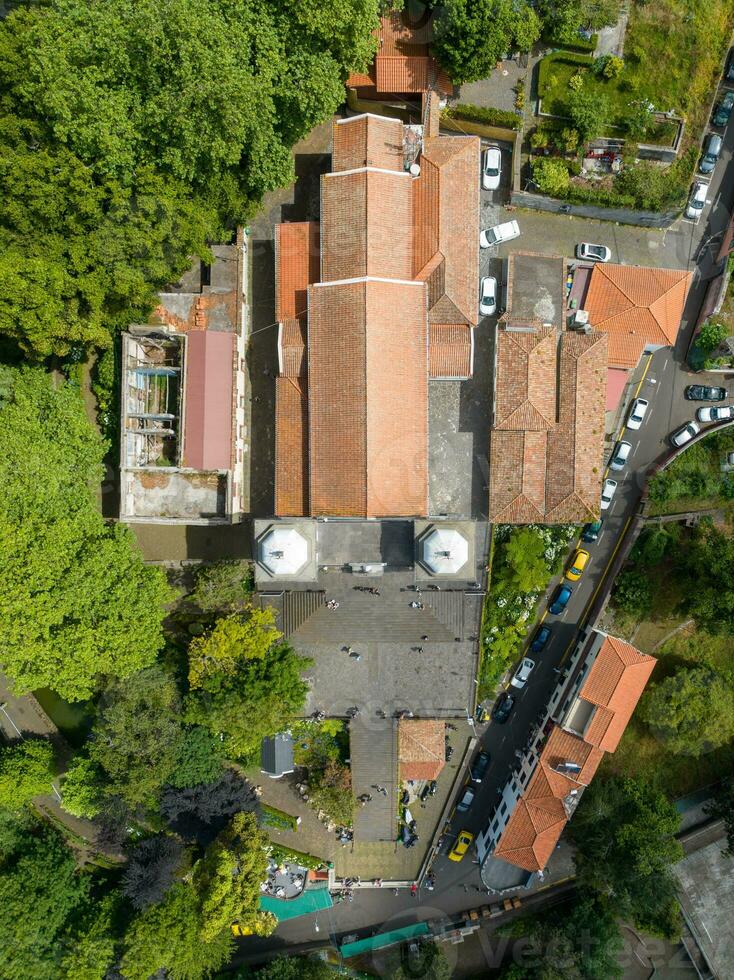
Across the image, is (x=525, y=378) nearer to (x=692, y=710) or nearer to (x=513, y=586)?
(x=513, y=586)

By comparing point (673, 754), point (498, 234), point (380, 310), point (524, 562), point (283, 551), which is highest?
point (498, 234)

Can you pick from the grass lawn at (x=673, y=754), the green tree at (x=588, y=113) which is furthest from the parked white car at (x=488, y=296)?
the grass lawn at (x=673, y=754)

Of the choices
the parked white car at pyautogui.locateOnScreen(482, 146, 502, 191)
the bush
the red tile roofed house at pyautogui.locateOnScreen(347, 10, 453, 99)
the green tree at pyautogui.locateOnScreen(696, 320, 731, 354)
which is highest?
the red tile roofed house at pyautogui.locateOnScreen(347, 10, 453, 99)

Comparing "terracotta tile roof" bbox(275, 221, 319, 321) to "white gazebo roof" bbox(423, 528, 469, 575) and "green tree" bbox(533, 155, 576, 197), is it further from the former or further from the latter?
"white gazebo roof" bbox(423, 528, 469, 575)

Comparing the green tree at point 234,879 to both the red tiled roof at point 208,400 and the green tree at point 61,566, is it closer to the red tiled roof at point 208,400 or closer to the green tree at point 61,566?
the green tree at point 61,566

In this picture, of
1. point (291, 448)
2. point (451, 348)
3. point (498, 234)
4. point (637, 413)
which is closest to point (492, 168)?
point (498, 234)

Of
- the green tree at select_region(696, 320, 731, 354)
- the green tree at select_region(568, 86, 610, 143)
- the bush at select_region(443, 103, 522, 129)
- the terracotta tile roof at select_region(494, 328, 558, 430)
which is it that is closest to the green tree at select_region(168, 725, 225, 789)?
the terracotta tile roof at select_region(494, 328, 558, 430)

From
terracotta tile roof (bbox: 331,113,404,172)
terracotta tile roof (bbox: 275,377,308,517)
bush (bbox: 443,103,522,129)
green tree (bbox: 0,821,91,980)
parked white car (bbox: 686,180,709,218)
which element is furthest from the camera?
parked white car (bbox: 686,180,709,218)

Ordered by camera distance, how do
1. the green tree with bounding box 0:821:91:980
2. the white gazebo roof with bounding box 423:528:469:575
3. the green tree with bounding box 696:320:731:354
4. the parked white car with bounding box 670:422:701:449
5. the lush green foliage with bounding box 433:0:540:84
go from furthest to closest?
the parked white car with bounding box 670:422:701:449 < the green tree with bounding box 696:320:731:354 < the green tree with bounding box 0:821:91:980 < the white gazebo roof with bounding box 423:528:469:575 < the lush green foliage with bounding box 433:0:540:84
